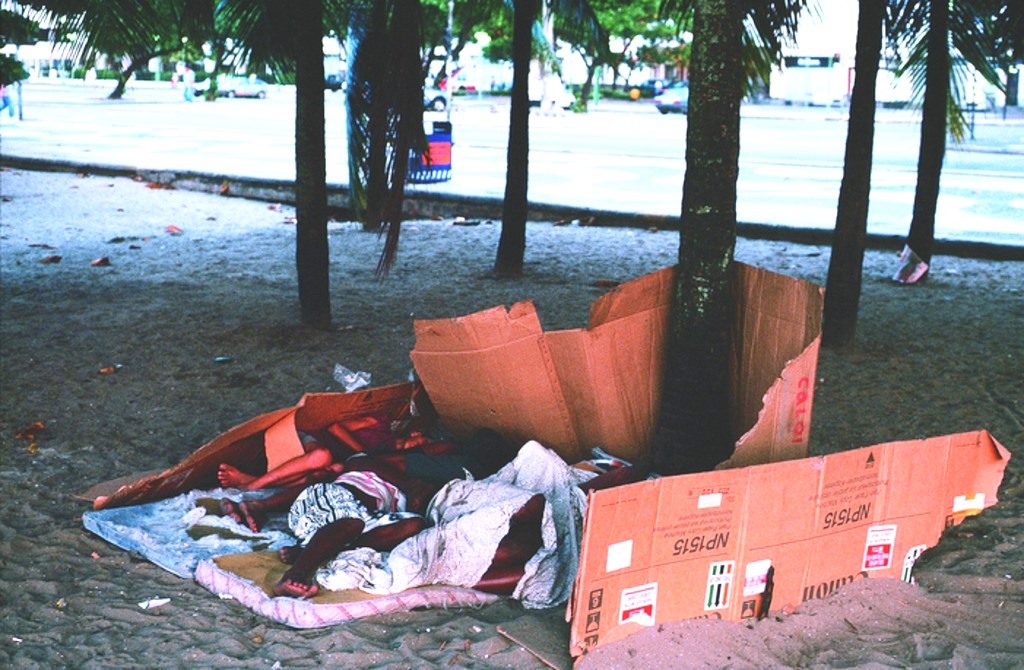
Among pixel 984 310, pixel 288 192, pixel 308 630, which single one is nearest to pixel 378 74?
pixel 308 630

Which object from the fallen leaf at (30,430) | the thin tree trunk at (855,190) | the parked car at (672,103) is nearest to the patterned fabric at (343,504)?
the fallen leaf at (30,430)

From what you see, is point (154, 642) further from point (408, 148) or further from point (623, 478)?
point (408, 148)

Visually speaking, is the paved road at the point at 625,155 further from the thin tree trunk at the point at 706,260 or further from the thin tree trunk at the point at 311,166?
the thin tree trunk at the point at 706,260

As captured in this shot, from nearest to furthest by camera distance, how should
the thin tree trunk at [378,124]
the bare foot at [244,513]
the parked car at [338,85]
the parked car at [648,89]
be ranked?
the bare foot at [244,513] → the thin tree trunk at [378,124] → the parked car at [338,85] → the parked car at [648,89]

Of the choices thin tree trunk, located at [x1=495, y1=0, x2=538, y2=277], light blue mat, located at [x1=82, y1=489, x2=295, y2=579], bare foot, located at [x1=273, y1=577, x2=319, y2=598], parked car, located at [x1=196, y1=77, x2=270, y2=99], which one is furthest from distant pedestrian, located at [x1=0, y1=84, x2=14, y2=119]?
bare foot, located at [x1=273, y1=577, x2=319, y2=598]

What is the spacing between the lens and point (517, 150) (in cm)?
891

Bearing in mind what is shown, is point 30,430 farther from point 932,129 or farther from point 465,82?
point 465,82

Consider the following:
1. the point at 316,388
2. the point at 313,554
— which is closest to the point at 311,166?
the point at 316,388

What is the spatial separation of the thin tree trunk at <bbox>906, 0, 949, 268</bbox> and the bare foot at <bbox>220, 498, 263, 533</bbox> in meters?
5.89

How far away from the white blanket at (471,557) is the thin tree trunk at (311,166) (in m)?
3.49

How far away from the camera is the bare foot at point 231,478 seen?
4.58m

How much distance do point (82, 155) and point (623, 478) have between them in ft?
53.9

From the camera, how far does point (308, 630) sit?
3609mm

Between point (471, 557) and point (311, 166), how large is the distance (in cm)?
381
